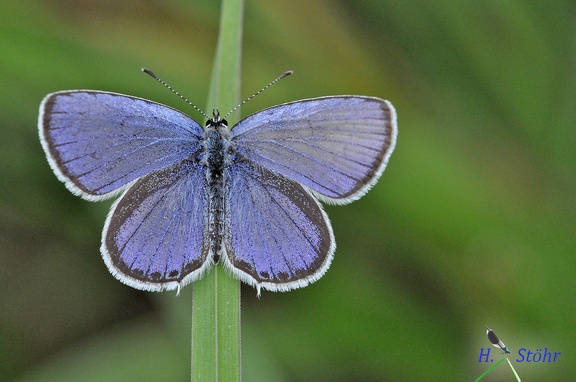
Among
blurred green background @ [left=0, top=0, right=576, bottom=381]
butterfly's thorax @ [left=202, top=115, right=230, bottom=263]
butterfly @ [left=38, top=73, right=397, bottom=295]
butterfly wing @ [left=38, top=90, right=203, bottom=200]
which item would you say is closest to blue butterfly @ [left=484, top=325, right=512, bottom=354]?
blurred green background @ [left=0, top=0, right=576, bottom=381]

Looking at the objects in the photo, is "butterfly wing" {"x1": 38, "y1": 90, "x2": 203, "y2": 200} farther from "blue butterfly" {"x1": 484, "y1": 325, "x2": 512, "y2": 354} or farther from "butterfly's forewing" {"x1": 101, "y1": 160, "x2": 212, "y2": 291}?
"blue butterfly" {"x1": 484, "y1": 325, "x2": 512, "y2": 354}

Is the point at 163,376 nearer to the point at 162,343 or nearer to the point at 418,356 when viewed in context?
the point at 162,343

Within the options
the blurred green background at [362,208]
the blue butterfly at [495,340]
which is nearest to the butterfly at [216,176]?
the blurred green background at [362,208]

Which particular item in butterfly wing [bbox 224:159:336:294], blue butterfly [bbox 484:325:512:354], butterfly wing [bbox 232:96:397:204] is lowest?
blue butterfly [bbox 484:325:512:354]

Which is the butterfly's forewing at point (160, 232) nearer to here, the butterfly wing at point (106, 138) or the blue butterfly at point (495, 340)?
the butterfly wing at point (106, 138)

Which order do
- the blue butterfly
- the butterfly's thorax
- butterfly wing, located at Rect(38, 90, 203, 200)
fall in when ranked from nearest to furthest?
butterfly wing, located at Rect(38, 90, 203, 200) < the butterfly's thorax < the blue butterfly

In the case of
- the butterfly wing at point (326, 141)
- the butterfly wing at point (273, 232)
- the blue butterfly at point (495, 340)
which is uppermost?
the butterfly wing at point (326, 141)

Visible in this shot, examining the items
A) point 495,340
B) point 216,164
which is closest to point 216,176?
point 216,164

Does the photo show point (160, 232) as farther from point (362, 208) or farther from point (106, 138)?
point (362, 208)
